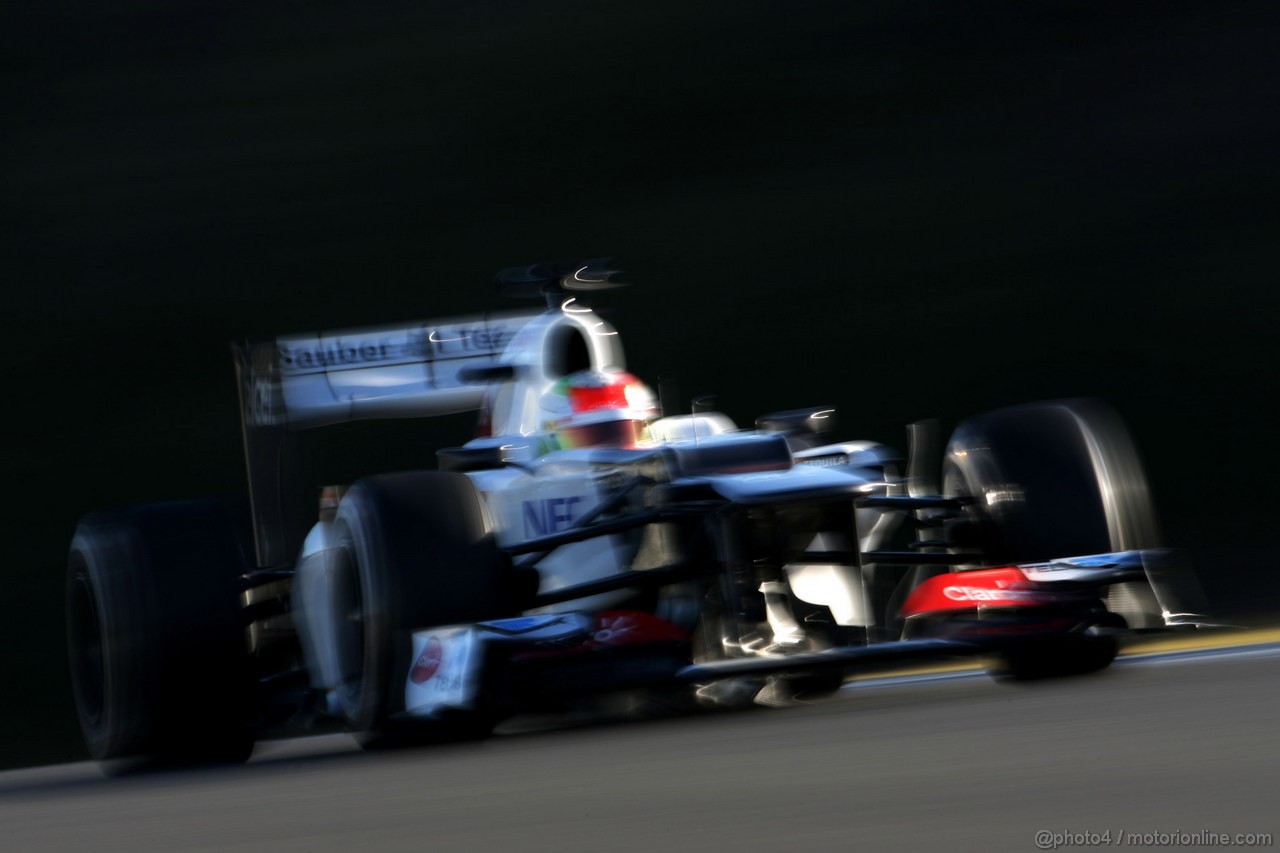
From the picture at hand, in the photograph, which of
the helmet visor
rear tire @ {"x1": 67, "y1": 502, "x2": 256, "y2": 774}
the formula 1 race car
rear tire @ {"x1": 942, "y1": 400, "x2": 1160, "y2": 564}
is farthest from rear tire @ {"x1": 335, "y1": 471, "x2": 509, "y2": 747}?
rear tire @ {"x1": 942, "y1": 400, "x2": 1160, "y2": 564}

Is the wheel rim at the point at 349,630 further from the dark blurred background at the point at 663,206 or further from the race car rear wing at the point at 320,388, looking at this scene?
the dark blurred background at the point at 663,206

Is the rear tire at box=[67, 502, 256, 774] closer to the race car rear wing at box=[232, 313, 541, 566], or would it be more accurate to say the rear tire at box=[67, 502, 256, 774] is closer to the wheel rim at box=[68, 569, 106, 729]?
the wheel rim at box=[68, 569, 106, 729]

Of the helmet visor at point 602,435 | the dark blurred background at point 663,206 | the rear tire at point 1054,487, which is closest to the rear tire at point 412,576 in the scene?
the helmet visor at point 602,435

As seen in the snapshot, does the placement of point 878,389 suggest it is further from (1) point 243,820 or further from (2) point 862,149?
(1) point 243,820

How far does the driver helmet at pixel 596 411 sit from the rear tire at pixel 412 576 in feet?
3.51

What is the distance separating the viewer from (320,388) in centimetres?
869

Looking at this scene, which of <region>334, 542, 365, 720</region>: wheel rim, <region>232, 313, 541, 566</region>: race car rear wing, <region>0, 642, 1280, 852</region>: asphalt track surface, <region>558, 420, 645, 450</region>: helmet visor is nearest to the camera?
<region>0, 642, 1280, 852</region>: asphalt track surface

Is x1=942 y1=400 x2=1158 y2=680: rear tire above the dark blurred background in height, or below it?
below

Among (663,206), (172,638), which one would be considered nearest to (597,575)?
(172,638)

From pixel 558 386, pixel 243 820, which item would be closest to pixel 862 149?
pixel 558 386

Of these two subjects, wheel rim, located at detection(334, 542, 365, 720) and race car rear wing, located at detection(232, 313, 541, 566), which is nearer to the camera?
wheel rim, located at detection(334, 542, 365, 720)

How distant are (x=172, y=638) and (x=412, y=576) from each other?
1307mm

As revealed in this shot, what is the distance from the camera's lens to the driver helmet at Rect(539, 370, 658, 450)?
7.85m

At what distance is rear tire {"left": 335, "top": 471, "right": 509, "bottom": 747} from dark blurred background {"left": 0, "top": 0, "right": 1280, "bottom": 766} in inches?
397
